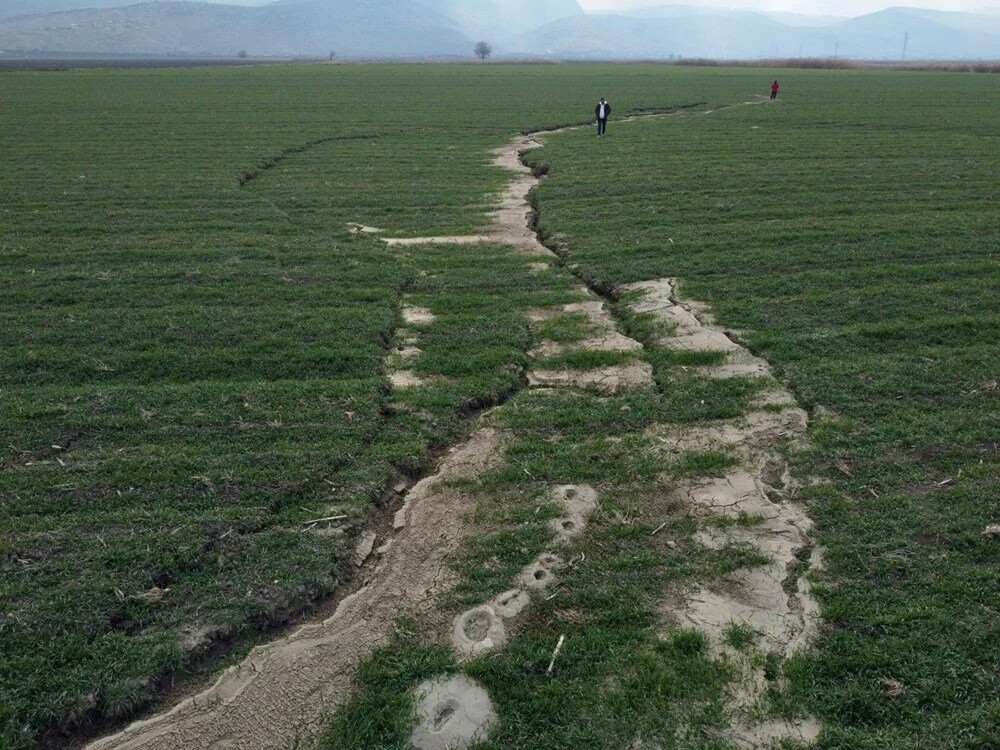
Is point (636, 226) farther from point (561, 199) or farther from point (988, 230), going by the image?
point (988, 230)

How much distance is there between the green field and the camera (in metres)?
5.53

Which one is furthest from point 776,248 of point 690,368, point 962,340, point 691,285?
point 690,368

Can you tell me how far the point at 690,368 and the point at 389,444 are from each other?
451 cm

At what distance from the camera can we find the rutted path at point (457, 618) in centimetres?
524

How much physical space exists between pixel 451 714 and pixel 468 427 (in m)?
4.30

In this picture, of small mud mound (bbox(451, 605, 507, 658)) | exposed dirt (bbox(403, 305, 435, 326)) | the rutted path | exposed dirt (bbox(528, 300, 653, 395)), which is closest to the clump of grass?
exposed dirt (bbox(528, 300, 653, 395))

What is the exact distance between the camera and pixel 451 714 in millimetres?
5309

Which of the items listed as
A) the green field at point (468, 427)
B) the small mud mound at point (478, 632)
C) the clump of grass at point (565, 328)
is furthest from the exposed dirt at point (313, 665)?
the clump of grass at point (565, 328)

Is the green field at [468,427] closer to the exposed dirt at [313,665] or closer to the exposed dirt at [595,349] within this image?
the exposed dirt at [313,665]

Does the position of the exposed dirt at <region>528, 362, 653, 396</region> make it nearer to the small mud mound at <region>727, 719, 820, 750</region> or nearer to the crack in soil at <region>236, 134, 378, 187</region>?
Result: the small mud mound at <region>727, 719, 820, 750</region>

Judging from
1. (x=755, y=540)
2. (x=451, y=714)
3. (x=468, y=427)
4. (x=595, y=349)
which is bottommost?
(x=451, y=714)

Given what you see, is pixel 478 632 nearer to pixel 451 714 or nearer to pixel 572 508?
pixel 451 714

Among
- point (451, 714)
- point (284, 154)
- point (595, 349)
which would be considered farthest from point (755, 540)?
point (284, 154)

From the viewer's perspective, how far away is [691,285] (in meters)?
13.5
